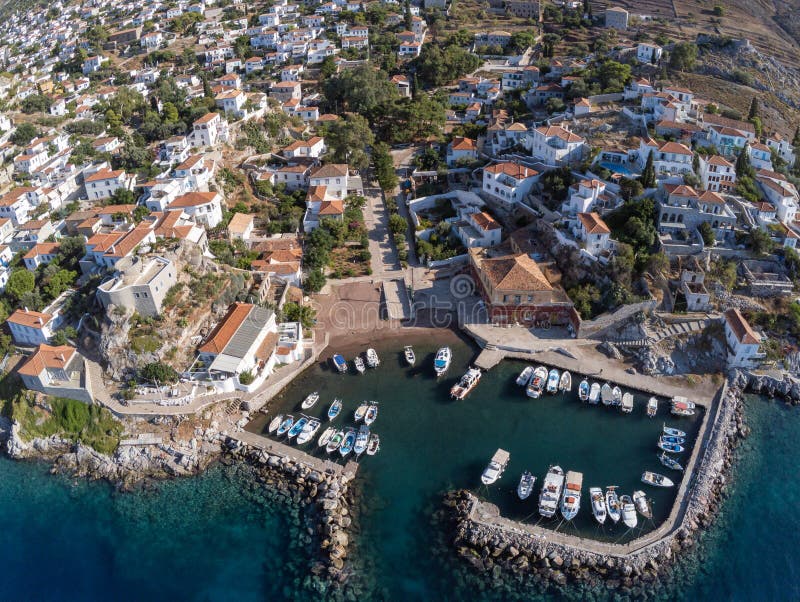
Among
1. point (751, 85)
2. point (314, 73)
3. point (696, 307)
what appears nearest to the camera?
point (696, 307)

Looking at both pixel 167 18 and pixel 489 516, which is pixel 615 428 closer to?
pixel 489 516

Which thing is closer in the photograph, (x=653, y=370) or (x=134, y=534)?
(x=134, y=534)

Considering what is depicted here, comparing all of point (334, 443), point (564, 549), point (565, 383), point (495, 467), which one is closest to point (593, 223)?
point (565, 383)

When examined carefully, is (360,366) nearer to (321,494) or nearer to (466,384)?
(466,384)

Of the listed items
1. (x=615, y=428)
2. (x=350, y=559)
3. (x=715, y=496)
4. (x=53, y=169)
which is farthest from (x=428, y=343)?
(x=53, y=169)

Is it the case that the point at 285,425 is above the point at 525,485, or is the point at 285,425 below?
below

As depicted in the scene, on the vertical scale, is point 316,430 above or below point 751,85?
below

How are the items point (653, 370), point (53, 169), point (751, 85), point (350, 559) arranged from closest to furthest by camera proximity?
point (350, 559), point (653, 370), point (53, 169), point (751, 85)
